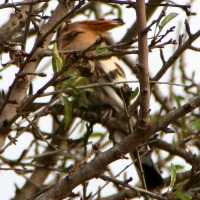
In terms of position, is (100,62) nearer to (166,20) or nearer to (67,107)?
(67,107)

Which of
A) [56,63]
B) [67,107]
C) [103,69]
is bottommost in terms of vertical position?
[67,107]

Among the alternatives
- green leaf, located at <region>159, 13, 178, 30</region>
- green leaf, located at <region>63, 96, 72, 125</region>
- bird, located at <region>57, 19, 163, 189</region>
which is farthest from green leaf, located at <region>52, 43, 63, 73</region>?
bird, located at <region>57, 19, 163, 189</region>

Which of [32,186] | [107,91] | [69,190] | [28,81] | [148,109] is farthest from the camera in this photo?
[107,91]

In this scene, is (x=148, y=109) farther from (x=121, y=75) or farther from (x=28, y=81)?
(x=121, y=75)

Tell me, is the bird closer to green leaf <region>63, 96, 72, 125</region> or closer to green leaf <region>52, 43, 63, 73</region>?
green leaf <region>63, 96, 72, 125</region>

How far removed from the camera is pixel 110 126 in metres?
4.41

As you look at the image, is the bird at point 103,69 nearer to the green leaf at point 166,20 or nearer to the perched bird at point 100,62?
the perched bird at point 100,62

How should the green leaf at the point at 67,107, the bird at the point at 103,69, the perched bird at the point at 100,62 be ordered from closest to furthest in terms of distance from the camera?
the green leaf at the point at 67,107 < the bird at the point at 103,69 < the perched bird at the point at 100,62

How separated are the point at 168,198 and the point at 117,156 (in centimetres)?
47

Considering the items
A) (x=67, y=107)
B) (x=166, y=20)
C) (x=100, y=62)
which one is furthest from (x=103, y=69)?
(x=166, y=20)

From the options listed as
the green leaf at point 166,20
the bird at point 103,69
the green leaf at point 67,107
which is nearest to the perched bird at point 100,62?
the bird at point 103,69

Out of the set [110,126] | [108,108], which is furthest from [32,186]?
[108,108]

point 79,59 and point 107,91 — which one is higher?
point 107,91

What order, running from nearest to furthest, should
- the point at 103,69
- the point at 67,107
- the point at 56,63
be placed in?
the point at 56,63, the point at 67,107, the point at 103,69
